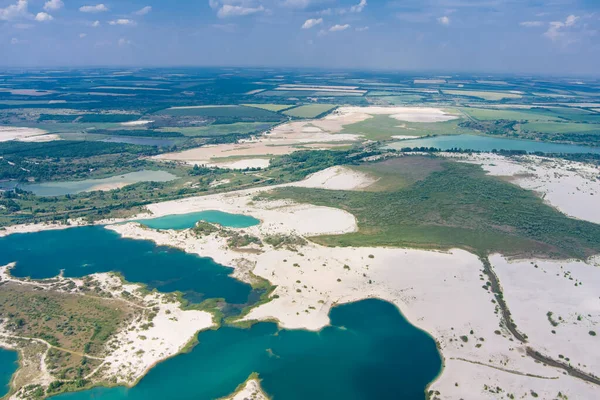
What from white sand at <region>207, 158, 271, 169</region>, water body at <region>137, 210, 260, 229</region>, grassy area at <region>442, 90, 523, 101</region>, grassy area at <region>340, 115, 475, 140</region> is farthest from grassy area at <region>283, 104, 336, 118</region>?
water body at <region>137, 210, 260, 229</region>

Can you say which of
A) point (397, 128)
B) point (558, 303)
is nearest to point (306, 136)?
point (397, 128)

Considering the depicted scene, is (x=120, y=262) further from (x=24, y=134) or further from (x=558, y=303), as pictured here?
(x=24, y=134)

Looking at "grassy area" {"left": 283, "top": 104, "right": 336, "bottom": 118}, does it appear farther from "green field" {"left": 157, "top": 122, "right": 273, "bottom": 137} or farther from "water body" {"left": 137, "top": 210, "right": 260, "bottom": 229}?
"water body" {"left": 137, "top": 210, "right": 260, "bottom": 229}

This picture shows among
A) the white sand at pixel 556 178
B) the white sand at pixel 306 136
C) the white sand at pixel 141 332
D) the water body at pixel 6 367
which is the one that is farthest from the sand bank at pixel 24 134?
the white sand at pixel 556 178

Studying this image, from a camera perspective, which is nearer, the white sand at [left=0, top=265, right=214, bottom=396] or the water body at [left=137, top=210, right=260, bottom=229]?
the white sand at [left=0, top=265, right=214, bottom=396]

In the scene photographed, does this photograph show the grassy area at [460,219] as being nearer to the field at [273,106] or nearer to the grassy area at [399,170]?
the grassy area at [399,170]
